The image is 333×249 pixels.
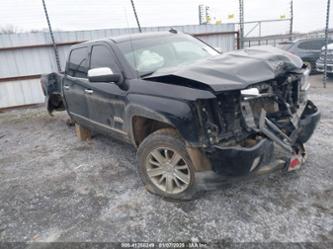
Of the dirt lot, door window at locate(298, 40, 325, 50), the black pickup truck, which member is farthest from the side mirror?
door window at locate(298, 40, 325, 50)

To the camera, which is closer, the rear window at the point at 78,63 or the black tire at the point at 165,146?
the black tire at the point at 165,146

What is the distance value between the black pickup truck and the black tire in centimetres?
1

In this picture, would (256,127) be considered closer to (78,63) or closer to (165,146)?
(165,146)

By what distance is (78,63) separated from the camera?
4.52m

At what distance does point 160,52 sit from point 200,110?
151 cm

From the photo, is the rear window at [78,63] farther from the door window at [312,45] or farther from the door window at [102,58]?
the door window at [312,45]

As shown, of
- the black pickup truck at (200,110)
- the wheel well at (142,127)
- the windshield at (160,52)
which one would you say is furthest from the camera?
the windshield at (160,52)

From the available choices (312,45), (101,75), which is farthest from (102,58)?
(312,45)

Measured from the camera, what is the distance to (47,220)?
118 inches

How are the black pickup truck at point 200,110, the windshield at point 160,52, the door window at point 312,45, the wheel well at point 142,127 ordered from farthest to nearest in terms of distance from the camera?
the door window at point 312,45
the windshield at point 160,52
the wheel well at point 142,127
the black pickup truck at point 200,110

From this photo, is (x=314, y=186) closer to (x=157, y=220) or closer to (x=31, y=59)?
(x=157, y=220)

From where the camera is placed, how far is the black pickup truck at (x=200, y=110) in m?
2.54

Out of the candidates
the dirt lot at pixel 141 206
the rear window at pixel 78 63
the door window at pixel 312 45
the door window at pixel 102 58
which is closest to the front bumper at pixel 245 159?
the dirt lot at pixel 141 206

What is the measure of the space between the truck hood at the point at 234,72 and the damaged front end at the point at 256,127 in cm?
11
